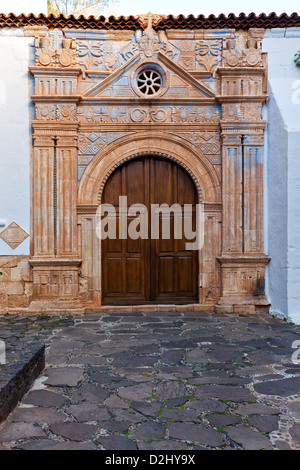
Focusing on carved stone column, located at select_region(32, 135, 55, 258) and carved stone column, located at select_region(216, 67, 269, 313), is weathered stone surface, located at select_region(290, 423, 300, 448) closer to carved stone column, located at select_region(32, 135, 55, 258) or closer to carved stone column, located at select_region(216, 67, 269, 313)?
carved stone column, located at select_region(216, 67, 269, 313)

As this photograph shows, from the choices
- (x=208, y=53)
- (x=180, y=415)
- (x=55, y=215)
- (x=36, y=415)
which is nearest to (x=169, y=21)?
(x=208, y=53)

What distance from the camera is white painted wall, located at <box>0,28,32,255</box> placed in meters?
6.39

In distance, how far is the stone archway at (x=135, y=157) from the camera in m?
6.45

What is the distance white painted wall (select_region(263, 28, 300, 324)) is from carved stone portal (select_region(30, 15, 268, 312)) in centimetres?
16

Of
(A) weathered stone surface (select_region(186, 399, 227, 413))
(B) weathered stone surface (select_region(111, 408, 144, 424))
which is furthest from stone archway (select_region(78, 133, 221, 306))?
(B) weathered stone surface (select_region(111, 408, 144, 424))

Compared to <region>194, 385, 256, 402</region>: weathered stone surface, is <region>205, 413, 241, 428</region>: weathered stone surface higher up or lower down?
lower down

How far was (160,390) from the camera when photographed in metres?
3.16

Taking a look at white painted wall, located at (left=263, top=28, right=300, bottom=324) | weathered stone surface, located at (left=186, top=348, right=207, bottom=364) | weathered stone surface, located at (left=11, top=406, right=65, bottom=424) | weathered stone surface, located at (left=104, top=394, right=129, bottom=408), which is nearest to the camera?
weathered stone surface, located at (left=11, top=406, right=65, bottom=424)

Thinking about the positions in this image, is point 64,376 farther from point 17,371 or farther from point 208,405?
point 208,405

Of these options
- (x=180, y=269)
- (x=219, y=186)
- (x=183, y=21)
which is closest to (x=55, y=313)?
(x=180, y=269)

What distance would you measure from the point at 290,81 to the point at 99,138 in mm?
3226

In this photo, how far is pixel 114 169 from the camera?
21.4 feet

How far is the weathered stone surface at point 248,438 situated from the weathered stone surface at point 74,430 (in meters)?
0.86

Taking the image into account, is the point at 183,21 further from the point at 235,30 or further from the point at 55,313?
the point at 55,313
